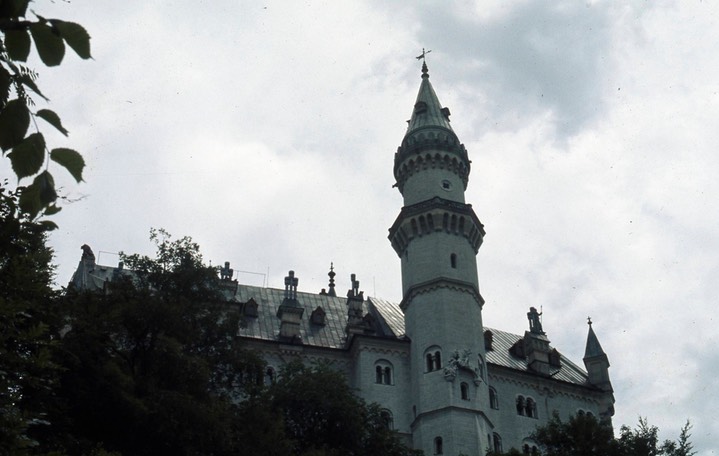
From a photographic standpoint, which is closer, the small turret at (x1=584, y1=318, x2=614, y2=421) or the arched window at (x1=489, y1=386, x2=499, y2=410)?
the arched window at (x1=489, y1=386, x2=499, y2=410)

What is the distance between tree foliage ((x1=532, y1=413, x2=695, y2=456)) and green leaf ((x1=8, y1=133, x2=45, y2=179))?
1425 inches

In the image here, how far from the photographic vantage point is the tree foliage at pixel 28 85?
14.2 feet

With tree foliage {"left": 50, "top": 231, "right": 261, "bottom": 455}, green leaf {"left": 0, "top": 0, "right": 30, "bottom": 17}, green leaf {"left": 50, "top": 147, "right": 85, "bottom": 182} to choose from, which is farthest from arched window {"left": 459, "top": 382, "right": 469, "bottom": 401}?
green leaf {"left": 0, "top": 0, "right": 30, "bottom": 17}

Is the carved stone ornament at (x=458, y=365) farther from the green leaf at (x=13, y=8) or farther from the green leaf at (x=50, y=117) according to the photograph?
the green leaf at (x=13, y=8)

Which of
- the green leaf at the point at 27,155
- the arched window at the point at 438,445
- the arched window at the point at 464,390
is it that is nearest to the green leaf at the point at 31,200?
the green leaf at the point at 27,155

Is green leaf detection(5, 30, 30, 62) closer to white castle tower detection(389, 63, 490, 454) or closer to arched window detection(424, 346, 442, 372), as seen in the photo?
white castle tower detection(389, 63, 490, 454)

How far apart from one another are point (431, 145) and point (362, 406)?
21.3 metres

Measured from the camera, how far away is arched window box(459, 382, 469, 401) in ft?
161

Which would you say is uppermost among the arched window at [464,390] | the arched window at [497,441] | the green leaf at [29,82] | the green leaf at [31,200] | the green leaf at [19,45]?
the arched window at [464,390]

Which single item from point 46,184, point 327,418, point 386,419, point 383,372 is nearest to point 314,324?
point 383,372

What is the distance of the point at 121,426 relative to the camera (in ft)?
94.1

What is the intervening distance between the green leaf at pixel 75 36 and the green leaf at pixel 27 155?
19.3 inches

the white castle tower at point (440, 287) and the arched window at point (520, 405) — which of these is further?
the arched window at point (520, 405)

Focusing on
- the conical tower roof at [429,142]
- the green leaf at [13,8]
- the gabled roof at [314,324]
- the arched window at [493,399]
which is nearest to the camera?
the green leaf at [13,8]
